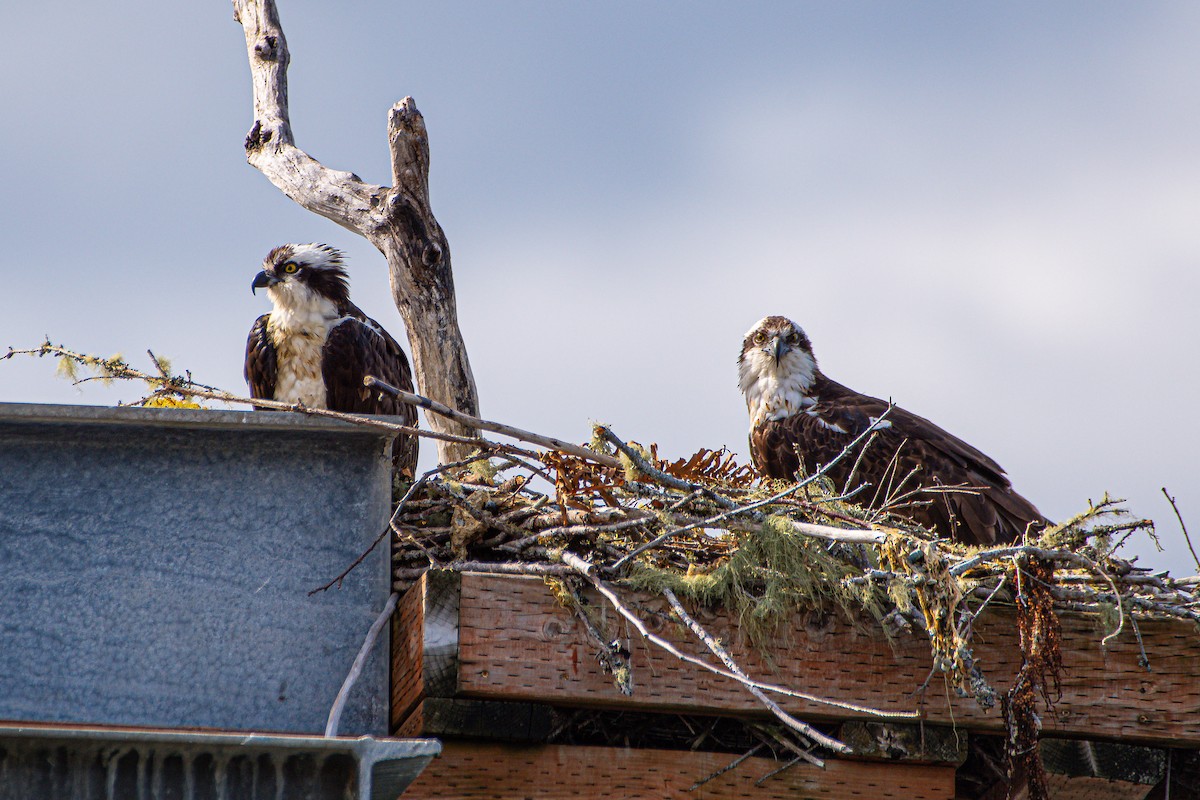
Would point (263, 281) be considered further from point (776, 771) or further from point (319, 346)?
point (776, 771)

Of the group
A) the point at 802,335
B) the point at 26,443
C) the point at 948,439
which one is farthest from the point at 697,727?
the point at 802,335

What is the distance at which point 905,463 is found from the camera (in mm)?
6938

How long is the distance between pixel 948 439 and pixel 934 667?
318 centimetres

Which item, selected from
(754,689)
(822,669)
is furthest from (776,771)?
(754,689)

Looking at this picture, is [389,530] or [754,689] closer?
[754,689]

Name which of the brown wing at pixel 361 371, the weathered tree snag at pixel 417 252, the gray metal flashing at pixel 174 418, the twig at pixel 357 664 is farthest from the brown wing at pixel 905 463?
the gray metal flashing at pixel 174 418

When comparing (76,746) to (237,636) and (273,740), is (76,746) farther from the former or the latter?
(237,636)

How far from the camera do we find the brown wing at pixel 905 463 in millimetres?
6637

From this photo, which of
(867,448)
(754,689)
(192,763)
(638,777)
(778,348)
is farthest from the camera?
(778,348)

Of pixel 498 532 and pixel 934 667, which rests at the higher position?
pixel 498 532

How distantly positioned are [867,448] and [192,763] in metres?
4.03

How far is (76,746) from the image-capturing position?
3.21 meters

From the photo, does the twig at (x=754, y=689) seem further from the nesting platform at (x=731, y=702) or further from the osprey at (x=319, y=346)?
the osprey at (x=319, y=346)

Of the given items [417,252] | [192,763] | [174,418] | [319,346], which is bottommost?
[192,763]
